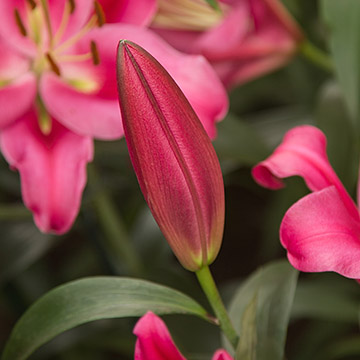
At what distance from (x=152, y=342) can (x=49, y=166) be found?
0.19m

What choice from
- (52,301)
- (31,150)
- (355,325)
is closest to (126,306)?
(52,301)

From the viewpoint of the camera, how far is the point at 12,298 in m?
0.78

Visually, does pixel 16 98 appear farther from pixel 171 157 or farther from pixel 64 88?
pixel 171 157

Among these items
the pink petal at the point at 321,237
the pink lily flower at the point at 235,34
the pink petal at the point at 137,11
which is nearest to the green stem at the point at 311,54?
the pink lily flower at the point at 235,34

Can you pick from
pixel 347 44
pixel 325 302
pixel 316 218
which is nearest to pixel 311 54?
pixel 347 44

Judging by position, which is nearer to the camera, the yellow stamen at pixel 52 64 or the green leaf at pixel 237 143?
the yellow stamen at pixel 52 64

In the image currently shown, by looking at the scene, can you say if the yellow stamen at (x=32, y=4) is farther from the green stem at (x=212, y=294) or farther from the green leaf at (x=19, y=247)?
the green leaf at (x=19, y=247)

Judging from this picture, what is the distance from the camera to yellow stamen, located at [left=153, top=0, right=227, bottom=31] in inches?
23.9

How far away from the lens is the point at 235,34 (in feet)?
2.18

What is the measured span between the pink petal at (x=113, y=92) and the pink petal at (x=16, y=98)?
12 millimetres

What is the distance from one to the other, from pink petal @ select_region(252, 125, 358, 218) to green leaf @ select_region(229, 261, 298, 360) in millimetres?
75

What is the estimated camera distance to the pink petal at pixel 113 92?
0.49 meters

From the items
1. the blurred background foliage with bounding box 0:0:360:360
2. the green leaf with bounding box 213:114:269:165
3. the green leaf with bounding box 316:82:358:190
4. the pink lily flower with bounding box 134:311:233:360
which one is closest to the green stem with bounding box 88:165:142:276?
the blurred background foliage with bounding box 0:0:360:360

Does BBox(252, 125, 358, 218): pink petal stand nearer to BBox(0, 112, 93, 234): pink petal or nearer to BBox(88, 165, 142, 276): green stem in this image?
BBox(0, 112, 93, 234): pink petal
